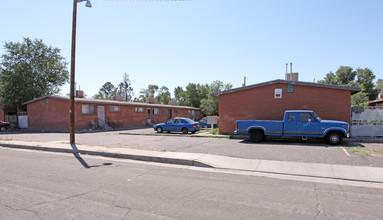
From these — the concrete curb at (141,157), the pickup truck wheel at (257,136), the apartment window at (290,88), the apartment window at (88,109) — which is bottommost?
the concrete curb at (141,157)

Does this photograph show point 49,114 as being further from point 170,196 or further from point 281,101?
point 170,196

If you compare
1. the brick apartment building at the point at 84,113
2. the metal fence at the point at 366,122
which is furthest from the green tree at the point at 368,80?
the brick apartment building at the point at 84,113

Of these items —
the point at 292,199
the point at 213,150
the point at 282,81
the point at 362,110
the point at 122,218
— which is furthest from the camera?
the point at 282,81

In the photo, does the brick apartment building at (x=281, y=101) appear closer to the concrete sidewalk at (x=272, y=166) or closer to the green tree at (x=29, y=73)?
the concrete sidewalk at (x=272, y=166)

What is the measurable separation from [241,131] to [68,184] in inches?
387

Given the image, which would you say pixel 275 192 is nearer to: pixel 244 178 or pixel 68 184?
pixel 244 178

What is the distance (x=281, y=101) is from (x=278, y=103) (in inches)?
9.2

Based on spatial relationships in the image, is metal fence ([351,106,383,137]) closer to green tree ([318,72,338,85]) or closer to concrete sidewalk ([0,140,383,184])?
concrete sidewalk ([0,140,383,184])

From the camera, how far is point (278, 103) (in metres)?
15.6

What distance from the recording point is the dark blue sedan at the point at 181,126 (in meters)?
18.8

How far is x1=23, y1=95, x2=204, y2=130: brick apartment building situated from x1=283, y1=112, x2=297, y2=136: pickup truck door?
20.2 metres

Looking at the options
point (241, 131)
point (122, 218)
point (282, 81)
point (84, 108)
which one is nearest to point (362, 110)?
point (282, 81)

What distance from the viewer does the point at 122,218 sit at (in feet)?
12.5

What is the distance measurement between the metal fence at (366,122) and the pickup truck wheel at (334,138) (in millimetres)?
3153
